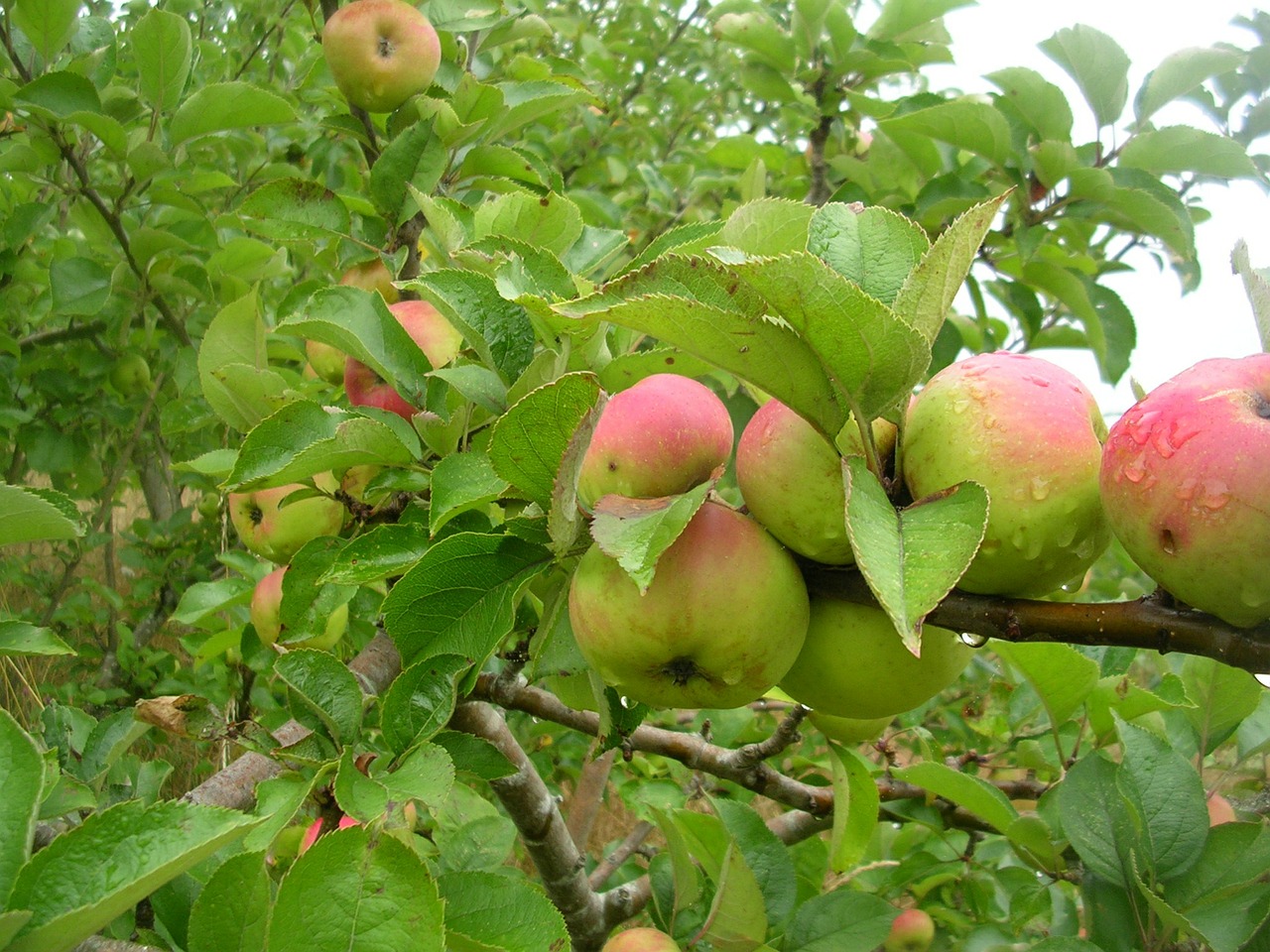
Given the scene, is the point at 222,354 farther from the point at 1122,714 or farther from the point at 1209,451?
the point at 1122,714

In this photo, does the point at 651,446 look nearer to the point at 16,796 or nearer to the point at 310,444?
the point at 310,444

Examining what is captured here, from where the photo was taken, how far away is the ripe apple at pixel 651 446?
2.23ft

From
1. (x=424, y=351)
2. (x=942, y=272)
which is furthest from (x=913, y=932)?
(x=942, y=272)

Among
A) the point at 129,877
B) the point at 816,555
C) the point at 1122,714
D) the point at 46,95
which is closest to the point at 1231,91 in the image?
the point at 1122,714

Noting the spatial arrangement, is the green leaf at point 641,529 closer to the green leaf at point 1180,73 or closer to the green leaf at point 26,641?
the green leaf at point 26,641

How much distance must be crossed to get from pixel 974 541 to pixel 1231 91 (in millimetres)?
2020

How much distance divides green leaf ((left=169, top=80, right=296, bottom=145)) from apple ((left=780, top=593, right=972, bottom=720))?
118 centimetres

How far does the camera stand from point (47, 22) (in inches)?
58.4

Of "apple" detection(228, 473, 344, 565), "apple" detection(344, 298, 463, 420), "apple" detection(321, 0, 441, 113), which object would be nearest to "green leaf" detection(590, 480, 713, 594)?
"apple" detection(344, 298, 463, 420)

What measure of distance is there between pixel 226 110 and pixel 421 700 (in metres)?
1.11

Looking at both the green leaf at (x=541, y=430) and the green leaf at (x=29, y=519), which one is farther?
the green leaf at (x=29, y=519)

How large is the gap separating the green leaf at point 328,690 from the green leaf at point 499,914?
16cm

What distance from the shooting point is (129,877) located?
0.51m

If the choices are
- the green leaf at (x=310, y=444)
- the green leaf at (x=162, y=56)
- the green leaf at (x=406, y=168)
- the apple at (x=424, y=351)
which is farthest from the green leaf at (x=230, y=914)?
the green leaf at (x=162, y=56)
